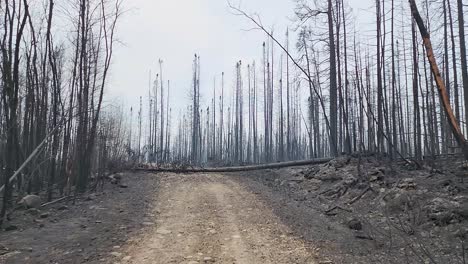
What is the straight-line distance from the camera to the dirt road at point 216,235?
6.03m

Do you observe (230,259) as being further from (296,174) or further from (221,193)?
(296,174)

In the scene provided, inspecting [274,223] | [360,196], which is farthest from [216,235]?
[360,196]

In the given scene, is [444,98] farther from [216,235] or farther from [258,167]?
[258,167]

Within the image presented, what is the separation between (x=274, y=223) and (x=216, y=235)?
1705 millimetres

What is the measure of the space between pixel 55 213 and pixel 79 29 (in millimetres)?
6316

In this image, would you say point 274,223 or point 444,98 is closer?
point 444,98

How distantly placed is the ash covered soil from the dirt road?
2 centimetres

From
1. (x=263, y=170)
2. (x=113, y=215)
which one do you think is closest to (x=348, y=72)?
(x=263, y=170)

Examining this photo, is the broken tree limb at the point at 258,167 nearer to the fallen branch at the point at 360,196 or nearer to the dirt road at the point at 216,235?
the dirt road at the point at 216,235

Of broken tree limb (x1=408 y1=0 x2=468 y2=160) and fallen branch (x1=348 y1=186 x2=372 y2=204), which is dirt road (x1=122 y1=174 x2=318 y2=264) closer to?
fallen branch (x1=348 y1=186 x2=372 y2=204)

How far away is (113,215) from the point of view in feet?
30.7

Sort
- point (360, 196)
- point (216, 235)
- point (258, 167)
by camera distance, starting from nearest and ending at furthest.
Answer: point (216, 235) < point (360, 196) < point (258, 167)

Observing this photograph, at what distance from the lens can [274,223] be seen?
8.45 metres

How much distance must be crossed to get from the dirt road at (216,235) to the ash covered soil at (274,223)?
0.02m
